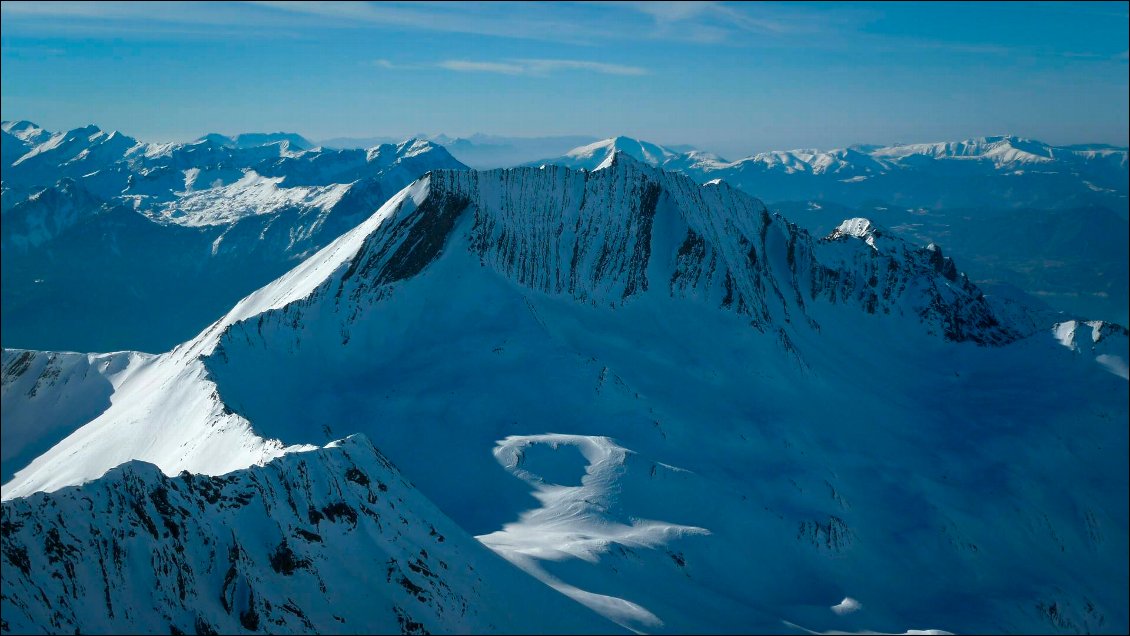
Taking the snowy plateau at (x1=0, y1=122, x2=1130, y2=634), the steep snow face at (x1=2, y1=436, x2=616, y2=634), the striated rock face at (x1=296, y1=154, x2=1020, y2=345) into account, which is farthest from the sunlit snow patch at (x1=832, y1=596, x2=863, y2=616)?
the striated rock face at (x1=296, y1=154, x2=1020, y2=345)

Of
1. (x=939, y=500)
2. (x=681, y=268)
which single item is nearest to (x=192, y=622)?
(x=939, y=500)

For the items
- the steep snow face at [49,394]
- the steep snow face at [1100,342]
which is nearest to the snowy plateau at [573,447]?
the steep snow face at [49,394]

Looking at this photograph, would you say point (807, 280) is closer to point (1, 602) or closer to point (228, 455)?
point (228, 455)


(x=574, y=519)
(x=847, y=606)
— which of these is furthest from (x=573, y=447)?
(x=847, y=606)

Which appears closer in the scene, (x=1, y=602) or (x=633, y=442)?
(x=1, y=602)

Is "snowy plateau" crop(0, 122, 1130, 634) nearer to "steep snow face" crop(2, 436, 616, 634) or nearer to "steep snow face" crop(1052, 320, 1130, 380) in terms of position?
"steep snow face" crop(2, 436, 616, 634)
